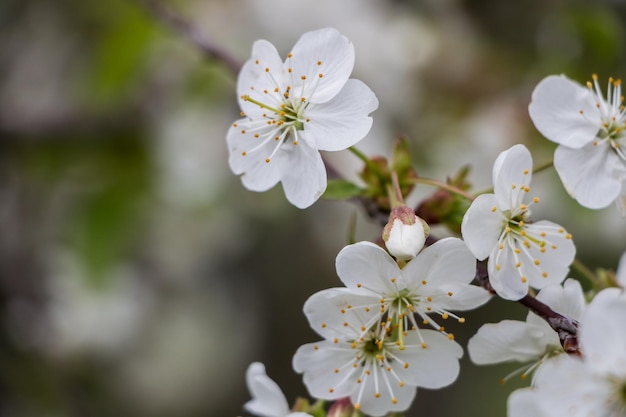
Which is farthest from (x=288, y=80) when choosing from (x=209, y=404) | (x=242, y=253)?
(x=209, y=404)

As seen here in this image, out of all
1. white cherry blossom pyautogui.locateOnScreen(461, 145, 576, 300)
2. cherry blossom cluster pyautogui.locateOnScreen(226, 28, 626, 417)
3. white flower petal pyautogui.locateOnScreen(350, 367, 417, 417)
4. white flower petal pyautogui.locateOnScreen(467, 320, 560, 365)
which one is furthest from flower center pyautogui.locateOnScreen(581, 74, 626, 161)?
white flower petal pyautogui.locateOnScreen(350, 367, 417, 417)

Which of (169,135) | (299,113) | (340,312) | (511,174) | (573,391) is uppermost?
(169,135)

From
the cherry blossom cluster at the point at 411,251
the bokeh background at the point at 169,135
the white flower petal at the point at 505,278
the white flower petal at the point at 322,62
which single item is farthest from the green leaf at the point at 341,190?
the bokeh background at the point at 169,135

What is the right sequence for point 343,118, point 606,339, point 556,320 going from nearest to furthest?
point 606,339 < point 556,320 < point 343,118

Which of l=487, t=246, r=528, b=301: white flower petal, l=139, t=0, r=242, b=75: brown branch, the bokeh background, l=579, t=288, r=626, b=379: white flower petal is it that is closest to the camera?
l=579, t=288, r=626, b=379: white flower petal

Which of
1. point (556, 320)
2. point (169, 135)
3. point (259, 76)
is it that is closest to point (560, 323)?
point (556, 320)

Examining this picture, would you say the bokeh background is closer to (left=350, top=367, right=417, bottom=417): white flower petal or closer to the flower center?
the flower center

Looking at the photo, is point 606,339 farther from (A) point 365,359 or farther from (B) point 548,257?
(A) point 365,359

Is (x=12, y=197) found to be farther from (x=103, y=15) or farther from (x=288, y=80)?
(x=288, y=80)
